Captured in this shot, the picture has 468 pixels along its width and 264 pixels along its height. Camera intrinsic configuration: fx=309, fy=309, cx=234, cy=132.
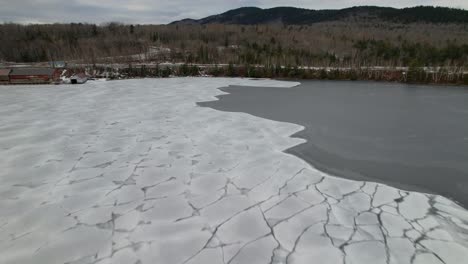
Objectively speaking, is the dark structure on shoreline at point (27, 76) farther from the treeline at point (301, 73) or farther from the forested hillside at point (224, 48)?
the forested hillside at point (224, 48)

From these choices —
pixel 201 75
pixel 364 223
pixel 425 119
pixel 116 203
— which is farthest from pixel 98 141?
pixel 201 75

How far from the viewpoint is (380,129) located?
539 cm

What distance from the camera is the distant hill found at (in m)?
47.3

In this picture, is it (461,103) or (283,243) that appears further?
(461,103)

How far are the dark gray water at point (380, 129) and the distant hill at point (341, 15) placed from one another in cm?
4412

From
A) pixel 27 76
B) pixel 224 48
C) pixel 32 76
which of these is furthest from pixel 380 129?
→ pixel 224 48

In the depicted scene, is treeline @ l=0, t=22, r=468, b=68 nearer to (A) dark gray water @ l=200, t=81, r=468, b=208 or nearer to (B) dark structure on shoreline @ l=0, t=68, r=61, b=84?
(B) dark structure on shoreline @ l=0, t=68, r=61, b=84

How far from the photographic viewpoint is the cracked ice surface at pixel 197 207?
227 centimetres

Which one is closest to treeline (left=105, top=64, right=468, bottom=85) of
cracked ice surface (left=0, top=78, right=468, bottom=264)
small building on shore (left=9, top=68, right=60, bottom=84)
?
small building on shore (left=9, top=68, right=60, bottom=84)

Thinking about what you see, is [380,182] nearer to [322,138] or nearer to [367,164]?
[367,164]

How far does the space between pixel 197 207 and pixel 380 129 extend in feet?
12.9

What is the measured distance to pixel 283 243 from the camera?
236 cm

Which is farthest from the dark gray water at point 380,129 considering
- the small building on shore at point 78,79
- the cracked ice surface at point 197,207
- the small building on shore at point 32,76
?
the small building on shore at point 32,76

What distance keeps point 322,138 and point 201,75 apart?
9781 millimetres
